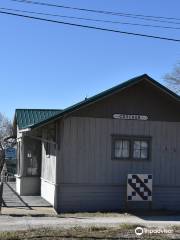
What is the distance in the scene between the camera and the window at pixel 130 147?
17.8m

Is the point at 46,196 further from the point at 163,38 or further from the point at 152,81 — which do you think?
the point at 163,38

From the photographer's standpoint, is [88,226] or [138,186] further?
[138,186]

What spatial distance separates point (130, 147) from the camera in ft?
58.4

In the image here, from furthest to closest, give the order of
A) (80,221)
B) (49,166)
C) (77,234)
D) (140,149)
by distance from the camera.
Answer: (49,166), (140,149), (80,221), (77,234)

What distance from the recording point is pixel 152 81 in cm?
1755

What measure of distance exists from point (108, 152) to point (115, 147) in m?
0.32

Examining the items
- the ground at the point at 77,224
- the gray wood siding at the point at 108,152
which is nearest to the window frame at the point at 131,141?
the gray wood siding at the point at 108,152

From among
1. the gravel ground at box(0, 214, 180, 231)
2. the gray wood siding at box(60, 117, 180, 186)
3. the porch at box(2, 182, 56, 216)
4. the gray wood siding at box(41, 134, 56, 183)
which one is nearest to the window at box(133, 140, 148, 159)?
the gray wood siding at box(60, 117, 180, 186)

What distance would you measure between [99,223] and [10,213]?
3171 millimetres

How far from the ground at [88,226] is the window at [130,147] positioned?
2.20m

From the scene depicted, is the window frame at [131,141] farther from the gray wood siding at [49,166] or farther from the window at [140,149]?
the gray wood siding at [49,166]

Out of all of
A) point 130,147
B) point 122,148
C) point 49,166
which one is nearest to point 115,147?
point 122,148

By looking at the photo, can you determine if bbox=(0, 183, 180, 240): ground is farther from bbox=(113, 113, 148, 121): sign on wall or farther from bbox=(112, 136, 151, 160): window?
bbox=(113, 113, 148, 121): sign on wall

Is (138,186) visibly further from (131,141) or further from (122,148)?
Answer: (131,141)
